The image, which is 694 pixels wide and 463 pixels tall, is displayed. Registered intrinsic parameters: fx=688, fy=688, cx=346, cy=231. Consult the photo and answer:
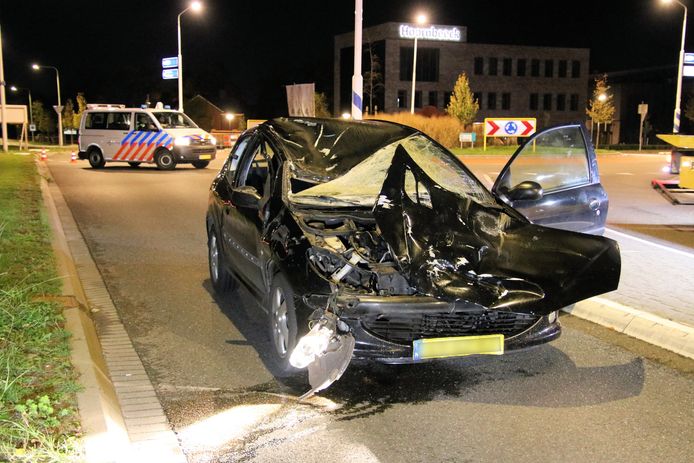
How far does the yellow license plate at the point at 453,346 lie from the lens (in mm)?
4309

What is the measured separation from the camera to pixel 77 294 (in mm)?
6805

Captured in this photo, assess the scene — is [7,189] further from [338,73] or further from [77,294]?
[338,73]

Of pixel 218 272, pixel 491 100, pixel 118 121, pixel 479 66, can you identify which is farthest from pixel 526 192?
pixel 491 100

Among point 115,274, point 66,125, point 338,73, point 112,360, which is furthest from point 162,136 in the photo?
point 66,125

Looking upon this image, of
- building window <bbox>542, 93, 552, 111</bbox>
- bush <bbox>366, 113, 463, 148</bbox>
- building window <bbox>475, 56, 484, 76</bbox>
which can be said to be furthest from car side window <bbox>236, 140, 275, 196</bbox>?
building window <bbox>542, 93, 552, 111</bbox>

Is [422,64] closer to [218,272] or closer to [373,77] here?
[373,77]

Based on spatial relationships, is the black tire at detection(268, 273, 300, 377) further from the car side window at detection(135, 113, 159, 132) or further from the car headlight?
the car side window at detection(135, 113, 159, 132)

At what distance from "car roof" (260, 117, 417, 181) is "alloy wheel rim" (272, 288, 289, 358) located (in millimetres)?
1263

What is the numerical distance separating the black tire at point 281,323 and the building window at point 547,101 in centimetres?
Result: 7003

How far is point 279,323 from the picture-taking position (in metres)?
4.96

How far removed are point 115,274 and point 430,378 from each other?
4.81 metres

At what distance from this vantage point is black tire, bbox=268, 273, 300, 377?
15.3 feet

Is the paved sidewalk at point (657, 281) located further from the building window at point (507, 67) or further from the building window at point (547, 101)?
the building window at point (547, 101)

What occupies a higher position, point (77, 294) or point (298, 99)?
point (298, 99)
